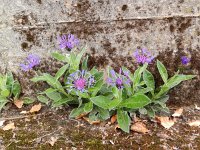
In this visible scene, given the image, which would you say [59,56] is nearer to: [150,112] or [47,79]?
[47,79]

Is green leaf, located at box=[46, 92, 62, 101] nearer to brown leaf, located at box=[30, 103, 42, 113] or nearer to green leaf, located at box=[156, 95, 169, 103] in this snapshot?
brown leaf, located at box=[30, 103, 42, 113]

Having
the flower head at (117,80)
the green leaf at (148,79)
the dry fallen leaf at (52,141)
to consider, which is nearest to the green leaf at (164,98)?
the green leaf at (148,79)

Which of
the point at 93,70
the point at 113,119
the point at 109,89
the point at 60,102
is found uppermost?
the point at 93,70

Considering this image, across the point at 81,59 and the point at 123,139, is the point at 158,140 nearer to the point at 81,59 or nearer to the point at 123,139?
the point at 123,139

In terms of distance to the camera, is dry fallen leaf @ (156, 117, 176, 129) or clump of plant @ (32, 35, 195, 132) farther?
dry fallen leaf @ (156, 117, 176, 129)

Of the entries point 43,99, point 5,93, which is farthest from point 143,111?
point 5,93

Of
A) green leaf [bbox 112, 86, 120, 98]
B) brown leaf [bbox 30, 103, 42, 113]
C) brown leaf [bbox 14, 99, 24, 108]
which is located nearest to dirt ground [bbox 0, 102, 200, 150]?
brown leaf [bbox 30, 103, 42, 113]
